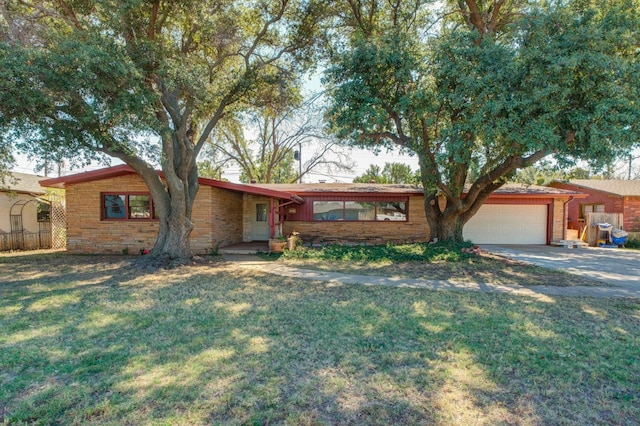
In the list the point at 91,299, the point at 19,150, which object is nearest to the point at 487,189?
the point at 91,299

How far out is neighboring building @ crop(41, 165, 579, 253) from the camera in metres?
12.3

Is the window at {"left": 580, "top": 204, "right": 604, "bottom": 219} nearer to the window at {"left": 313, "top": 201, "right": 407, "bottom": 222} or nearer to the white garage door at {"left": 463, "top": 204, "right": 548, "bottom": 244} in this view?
the white garage door at {"left": 463, "top": 204, "right": 548, "bottom": 244}

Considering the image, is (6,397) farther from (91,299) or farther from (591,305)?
(591,305)

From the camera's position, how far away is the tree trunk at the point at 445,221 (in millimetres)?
A: 12414

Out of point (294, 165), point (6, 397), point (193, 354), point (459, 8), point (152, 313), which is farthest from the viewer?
point (294, 165)

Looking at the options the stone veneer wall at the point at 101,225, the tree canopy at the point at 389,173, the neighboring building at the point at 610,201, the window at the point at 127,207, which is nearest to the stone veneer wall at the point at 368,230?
the stone veneer wall at the point at 101,225

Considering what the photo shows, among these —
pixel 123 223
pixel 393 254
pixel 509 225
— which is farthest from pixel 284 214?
pixel 509 225

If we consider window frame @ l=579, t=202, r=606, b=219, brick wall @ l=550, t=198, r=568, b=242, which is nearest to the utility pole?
brick wall @ l=550, t=198, r=568, b=242

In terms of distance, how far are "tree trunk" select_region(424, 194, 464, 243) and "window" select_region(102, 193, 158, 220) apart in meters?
10.3

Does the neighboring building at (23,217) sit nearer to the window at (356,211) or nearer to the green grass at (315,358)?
the green grass at (315,358)

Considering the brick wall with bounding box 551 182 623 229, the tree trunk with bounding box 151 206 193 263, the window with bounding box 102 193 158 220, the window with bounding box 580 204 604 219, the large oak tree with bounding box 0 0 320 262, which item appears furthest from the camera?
the window with bounding box 580 204 604 219

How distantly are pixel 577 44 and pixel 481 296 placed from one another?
5.96 metres

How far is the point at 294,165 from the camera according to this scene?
30.4m

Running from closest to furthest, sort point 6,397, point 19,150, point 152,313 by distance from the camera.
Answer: point 6,397 < point 152,313 < point 19,150
